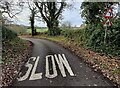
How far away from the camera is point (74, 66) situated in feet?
37.2

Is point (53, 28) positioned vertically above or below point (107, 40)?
below

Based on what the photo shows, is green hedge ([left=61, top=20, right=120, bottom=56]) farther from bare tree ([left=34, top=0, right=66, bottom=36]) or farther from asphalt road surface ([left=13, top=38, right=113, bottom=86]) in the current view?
bare tree ([left=34, top=0, right=66, bottom=36])

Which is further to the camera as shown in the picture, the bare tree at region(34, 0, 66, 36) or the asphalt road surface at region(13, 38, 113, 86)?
the bare tree at region(34, 0, 66, 36)

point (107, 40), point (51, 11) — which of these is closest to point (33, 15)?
point (51, 11)

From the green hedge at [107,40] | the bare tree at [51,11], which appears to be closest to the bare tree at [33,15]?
the bare tree at [51,11]

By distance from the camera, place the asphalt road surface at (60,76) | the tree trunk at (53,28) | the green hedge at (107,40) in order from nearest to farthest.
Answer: the asphalt road surface at (60,76), the green hedge at (107,40), the tree trunk at (53,28)

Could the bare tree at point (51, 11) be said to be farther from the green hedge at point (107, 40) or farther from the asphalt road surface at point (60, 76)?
the asphalt road surface at point (60, 76)

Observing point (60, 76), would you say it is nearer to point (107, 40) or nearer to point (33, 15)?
point (107, 40)

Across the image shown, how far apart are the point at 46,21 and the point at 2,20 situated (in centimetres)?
2482

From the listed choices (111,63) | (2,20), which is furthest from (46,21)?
(111,63)

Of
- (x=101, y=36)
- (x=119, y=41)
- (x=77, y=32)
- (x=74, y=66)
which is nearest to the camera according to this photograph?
(x=74, y=66)

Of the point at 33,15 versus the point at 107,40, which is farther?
the point at 33,15

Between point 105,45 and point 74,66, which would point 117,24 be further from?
point 74,66

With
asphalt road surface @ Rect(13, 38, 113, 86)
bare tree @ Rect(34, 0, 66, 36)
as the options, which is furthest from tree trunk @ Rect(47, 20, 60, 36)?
asphalt road surface @ Rect(13, 38, 113, 86)
